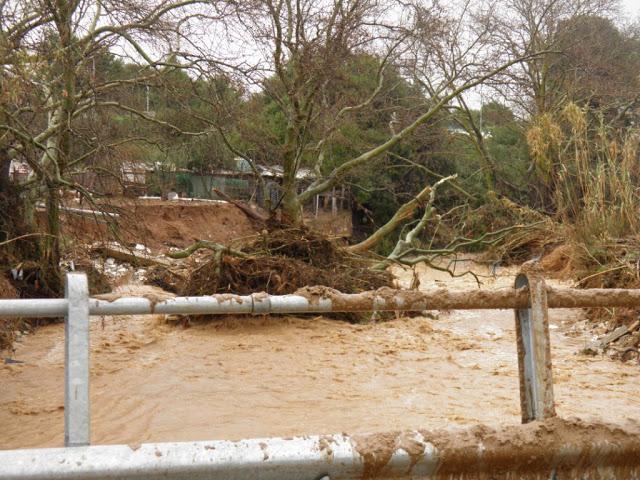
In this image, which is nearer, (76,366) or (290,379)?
(76,366)

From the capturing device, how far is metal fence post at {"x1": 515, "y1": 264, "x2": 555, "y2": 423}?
7.40 feet

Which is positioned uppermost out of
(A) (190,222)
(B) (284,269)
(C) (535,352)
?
(A) (190,222)

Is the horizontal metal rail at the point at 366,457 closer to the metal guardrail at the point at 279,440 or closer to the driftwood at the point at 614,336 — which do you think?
the metal guardrail at the point at 279,440

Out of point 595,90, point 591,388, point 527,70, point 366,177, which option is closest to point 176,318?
point 591,388

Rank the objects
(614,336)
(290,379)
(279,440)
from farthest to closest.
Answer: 1. (614,336)
2. (290,379)
3. (279,440)

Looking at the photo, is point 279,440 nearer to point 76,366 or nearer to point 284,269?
point 76,366

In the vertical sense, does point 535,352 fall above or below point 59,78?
below

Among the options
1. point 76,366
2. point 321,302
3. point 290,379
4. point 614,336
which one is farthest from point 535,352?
point 614,336

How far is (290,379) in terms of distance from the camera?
712cm

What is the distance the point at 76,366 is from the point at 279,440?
581mm

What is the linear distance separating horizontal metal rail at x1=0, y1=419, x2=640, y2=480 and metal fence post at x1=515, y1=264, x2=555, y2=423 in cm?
11

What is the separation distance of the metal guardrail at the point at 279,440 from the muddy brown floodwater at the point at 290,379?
9.28 feet

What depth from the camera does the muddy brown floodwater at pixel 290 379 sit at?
5.46 meters

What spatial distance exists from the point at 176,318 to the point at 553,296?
811 centimetres
